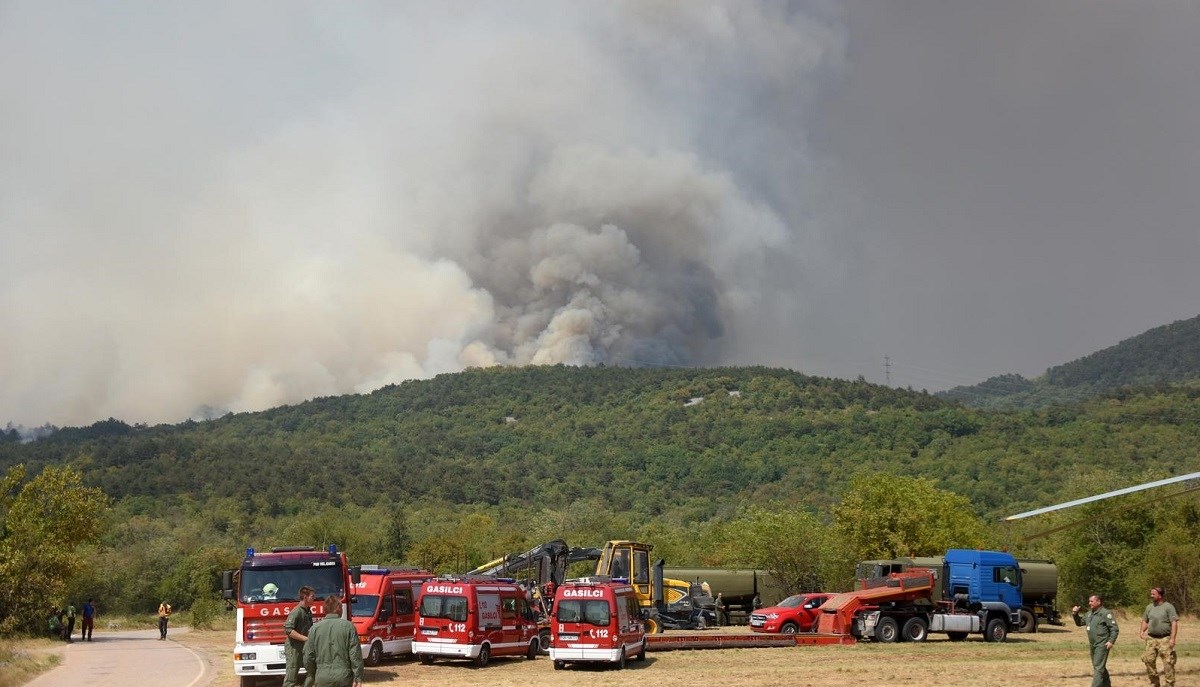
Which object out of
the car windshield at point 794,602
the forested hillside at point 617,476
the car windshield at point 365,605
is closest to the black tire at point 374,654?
the car windshield at point 365,605

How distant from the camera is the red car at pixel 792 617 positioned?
40487 millimetres

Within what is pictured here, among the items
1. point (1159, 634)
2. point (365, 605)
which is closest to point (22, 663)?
point (365, 605)

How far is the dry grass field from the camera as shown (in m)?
24.2

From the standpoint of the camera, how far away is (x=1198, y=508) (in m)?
65.6

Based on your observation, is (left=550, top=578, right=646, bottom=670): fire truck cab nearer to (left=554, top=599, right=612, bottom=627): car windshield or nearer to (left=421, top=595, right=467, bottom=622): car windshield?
(left=554, top=599, right=612, bottom=627): car windshield

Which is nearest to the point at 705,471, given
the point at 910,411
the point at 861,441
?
the point at 861,441

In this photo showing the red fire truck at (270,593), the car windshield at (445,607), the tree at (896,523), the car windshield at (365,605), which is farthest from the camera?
the tree at (896,523)

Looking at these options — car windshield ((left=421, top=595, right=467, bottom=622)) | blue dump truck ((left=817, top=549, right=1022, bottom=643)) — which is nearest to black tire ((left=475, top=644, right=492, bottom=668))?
car windshield ((left=421, top=595, right=467, bottom=622))

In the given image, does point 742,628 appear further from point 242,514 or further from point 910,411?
point 910,411

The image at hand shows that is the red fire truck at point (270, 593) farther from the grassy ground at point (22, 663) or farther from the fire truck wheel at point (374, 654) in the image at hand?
the grassy ground at point (22, 663)

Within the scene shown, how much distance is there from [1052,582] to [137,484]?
385 feet

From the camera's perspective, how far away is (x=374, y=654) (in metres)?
30.3

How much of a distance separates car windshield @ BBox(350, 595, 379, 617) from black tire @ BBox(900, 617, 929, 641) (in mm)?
17168

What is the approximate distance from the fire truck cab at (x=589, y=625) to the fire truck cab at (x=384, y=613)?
469cm
